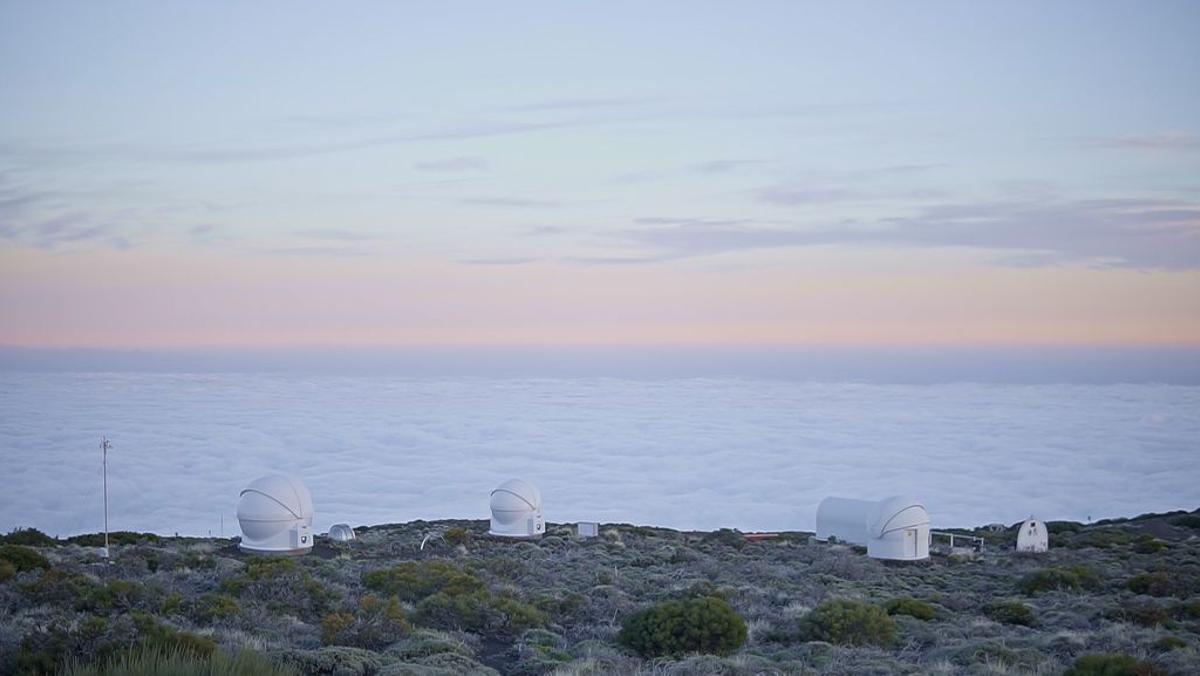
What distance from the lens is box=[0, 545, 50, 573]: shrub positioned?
17188mm

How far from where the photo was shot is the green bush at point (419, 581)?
48.6ft

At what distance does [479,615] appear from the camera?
12.5 m

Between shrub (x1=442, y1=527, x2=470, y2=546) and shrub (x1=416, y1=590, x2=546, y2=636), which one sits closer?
shrub (x1=416, y1=590, x2=546, y2=636)

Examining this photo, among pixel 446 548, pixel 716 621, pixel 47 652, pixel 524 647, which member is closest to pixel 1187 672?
pixel 716 621

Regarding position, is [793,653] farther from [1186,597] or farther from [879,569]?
[879,569]

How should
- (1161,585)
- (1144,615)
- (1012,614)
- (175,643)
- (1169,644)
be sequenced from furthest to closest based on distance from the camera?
(1161,585), (1012,614), (1144,615), (1169,644), (175,643)

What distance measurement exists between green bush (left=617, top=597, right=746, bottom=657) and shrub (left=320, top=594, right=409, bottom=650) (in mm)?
A: 2353

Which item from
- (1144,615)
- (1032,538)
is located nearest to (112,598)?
(1144,615)

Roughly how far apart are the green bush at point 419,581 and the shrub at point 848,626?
4757mm

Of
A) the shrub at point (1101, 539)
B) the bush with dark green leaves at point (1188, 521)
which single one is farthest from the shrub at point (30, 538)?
the bush with dark green leaves at point (1188, 521)

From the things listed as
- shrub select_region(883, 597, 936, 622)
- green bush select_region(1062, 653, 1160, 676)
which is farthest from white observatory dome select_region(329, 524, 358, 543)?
green bush select_region(1062, 653, 1160, 676)

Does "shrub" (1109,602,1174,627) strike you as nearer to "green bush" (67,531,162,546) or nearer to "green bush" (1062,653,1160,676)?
"green bush" (1062,653,1160,676)

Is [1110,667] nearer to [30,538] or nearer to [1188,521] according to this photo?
[30,538]

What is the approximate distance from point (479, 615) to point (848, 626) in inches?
167
